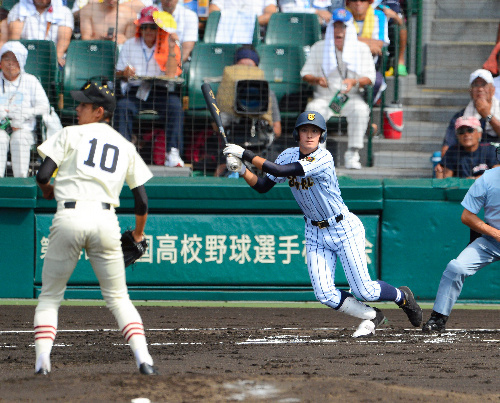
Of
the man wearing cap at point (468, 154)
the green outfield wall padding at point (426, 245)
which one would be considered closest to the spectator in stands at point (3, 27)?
the green outfield wall padding at point (426, 245)

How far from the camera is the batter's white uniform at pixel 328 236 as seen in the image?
6.58 meters

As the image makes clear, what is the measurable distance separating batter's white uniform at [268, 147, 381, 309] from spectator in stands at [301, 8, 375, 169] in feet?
11.2

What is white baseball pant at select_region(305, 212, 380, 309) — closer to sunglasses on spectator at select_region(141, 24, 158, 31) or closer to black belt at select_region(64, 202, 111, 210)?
black belt at select_region(64, 202, 111, 210)

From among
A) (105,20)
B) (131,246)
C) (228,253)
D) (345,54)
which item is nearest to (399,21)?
(345,54)

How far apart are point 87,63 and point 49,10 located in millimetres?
988

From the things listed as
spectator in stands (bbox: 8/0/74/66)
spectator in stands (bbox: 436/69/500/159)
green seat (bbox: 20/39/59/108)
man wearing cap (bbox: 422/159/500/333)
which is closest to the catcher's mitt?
man wearing cap (bbox: 422/159/500/333)

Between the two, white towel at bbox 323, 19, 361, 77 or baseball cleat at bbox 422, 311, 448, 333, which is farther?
white towel at bbox 323, 19, 361, 77

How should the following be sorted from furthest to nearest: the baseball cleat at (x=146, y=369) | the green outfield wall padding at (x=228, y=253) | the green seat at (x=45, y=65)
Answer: the green seat at (x=45, y=65) → the green outfield wall padding at (x=228, y=253) → the baseball cleat at (x=146, y=369)

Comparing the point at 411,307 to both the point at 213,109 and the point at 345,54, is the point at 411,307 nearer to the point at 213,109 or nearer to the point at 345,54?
the point at 213,109

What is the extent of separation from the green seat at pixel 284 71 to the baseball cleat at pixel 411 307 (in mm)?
3715

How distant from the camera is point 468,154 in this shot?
9.56 metres

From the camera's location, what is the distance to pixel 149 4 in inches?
428

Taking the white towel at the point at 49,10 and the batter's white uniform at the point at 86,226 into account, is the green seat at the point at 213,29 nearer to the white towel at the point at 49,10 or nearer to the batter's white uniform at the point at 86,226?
the white towel at the point at 49,10

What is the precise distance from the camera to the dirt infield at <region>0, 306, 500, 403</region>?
4.41m
